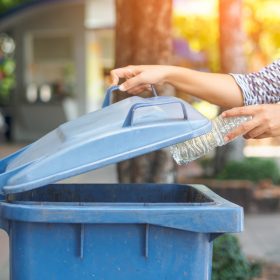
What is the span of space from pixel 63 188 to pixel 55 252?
2.16ft

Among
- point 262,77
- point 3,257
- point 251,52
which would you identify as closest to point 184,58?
point 251,52

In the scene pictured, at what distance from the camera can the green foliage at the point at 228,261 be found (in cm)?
596

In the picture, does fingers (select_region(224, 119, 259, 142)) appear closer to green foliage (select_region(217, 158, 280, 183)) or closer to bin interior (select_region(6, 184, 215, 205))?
bin interior (select_region(6, 184, 215, 205))

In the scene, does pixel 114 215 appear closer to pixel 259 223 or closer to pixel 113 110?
pixel 113 110

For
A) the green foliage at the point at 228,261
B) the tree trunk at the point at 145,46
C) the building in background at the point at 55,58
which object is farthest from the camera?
the building in background at the point at 55,58

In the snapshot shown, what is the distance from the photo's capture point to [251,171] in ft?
37.9

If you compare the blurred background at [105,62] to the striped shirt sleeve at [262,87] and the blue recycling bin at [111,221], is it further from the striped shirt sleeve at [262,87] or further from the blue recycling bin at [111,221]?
the blue recycling bin at [111,221]

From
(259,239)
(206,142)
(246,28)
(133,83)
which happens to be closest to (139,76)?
(133,83)

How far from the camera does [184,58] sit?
60.8ft

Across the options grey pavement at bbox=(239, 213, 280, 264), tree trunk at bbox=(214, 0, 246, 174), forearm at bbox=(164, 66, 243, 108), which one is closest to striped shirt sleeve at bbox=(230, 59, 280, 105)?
forearm at bbox=(164, 66, 243, 108)

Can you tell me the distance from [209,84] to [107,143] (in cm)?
99

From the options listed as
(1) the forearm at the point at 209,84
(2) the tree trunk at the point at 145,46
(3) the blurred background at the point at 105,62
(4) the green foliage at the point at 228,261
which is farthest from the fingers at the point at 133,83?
(3) the blurred background at the point at 105,62

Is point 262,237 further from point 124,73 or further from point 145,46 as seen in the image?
point 124,73

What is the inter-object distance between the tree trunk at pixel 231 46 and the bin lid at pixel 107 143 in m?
8.64
